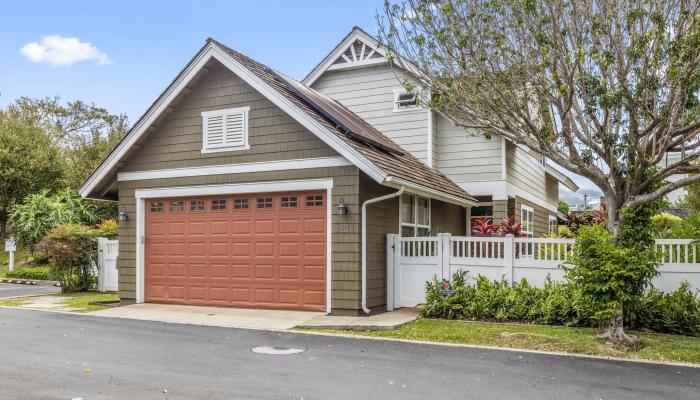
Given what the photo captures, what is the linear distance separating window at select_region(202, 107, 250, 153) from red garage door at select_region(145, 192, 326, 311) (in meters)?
1.13

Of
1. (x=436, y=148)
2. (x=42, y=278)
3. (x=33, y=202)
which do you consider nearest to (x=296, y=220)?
(x=436, y=148)

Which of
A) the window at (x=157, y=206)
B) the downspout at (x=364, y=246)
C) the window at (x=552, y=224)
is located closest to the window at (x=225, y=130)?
the window at (x=157, y=206)

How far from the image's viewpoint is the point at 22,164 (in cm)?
3084

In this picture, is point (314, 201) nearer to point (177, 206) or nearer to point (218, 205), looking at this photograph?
point (218, 205)

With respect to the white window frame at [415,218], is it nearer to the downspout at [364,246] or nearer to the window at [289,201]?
the downspout at [364,246]

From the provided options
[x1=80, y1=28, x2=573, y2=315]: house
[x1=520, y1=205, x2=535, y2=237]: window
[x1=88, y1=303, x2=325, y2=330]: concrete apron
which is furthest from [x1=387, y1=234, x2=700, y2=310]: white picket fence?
[x1=520, y1=205, x2=535, y2=237]: window

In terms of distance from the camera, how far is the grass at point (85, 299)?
14.1 m

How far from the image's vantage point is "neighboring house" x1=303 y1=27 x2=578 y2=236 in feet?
55.4

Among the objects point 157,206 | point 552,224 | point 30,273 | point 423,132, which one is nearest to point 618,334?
point 423,132

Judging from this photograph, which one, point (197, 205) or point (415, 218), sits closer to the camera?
point (197, 205)

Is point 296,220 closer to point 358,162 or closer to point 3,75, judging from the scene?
point 358,162

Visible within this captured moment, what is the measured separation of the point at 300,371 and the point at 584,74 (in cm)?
640

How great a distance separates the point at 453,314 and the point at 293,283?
3.38m

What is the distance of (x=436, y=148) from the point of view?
17.5 meters
